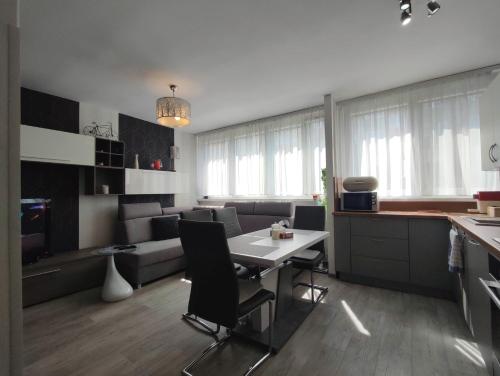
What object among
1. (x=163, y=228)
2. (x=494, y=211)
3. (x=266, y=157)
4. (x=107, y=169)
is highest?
(x=266, y=157)

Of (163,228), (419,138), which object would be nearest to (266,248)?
(163,228)

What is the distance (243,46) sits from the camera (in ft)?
7.34

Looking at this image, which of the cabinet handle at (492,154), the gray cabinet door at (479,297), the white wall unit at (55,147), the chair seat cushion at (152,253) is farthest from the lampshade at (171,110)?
the cabinet handle at (492,154)

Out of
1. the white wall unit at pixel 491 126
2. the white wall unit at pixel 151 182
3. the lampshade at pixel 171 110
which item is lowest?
the white wall unit at pixel 151 182

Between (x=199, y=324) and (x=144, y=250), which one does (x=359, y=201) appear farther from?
(x=144, y=250)

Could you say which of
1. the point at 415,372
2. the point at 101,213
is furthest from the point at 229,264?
the point at 101,213

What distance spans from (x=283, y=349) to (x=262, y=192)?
9.98 feet

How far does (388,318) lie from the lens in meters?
2.16

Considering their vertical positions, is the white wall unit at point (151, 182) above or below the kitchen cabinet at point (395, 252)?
above

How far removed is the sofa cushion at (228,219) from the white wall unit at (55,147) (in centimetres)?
200

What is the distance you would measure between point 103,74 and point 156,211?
2243 millimetres

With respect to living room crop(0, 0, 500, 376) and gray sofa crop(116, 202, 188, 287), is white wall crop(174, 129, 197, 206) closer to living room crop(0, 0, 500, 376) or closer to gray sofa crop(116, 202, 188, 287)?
living room crop(0, 0, 500, 376)

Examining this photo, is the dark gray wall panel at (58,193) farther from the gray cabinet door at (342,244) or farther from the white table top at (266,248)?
the gray cabinet door at (342,244)

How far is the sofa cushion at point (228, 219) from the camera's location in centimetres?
305
